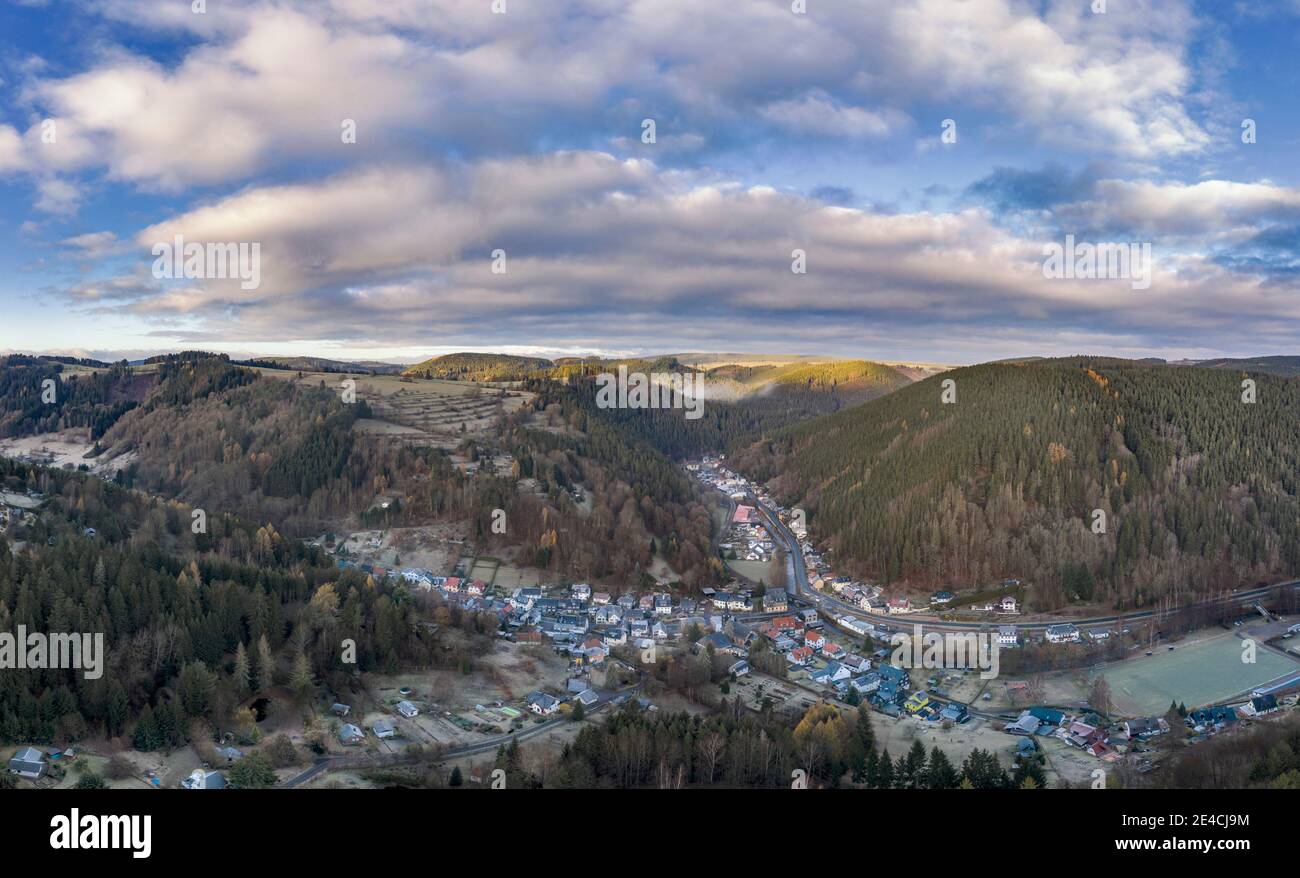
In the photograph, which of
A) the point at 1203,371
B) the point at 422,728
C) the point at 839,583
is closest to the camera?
the point at 422,728

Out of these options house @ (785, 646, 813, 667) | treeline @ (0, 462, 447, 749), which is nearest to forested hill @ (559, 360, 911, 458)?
house @ (785, 646, 813, 667)

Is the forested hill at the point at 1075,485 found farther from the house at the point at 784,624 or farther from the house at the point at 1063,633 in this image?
the house at the point at 784,624

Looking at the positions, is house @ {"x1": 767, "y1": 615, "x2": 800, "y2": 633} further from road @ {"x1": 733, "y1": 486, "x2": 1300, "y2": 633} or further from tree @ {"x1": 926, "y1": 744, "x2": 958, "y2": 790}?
tree @ {"x1": 926, "y1": 744, "x2": 958, "y2": 790}

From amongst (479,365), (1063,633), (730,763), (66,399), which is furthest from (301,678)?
(479,365)

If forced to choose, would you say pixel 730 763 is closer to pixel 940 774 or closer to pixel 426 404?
pixel 940 774

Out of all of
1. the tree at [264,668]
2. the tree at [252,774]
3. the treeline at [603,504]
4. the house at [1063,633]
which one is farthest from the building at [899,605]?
the tree at [252,774]

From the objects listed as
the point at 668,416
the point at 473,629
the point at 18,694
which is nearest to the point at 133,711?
the point at 18,694
